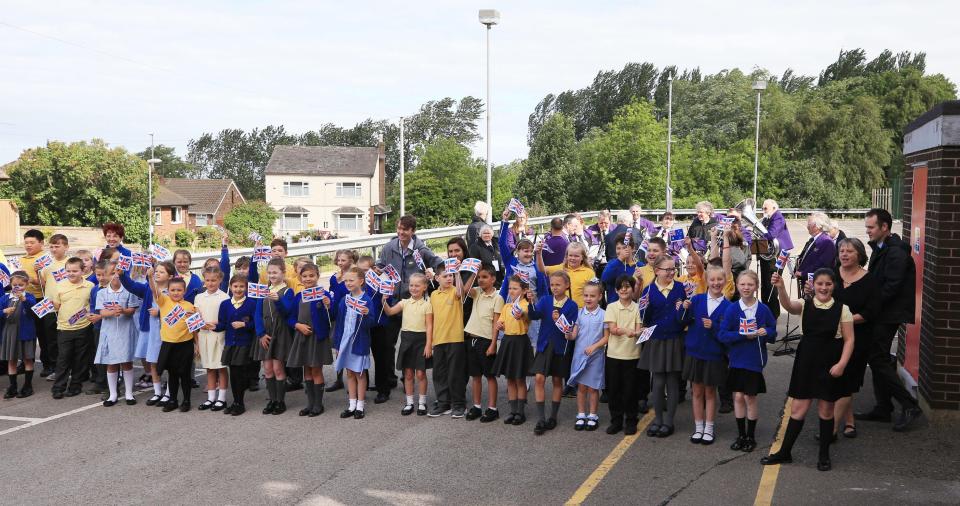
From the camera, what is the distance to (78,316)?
32.8ft

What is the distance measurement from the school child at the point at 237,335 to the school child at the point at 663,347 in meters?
4.08

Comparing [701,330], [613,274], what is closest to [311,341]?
[613,274]

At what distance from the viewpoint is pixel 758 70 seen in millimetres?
93312

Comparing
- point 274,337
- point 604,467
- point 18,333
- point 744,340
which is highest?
point 744,340

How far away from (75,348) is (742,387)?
745 centimetres

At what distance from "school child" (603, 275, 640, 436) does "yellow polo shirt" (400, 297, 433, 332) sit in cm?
191

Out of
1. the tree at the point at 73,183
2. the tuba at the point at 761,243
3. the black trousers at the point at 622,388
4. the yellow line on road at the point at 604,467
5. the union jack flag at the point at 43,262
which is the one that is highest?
the tree at the point at 73,183

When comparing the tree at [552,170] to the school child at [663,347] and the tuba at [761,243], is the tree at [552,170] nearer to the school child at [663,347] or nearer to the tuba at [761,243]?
the tuba at [761,243]

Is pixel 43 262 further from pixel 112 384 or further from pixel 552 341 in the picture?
pixel 552 341

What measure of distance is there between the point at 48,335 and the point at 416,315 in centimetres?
515

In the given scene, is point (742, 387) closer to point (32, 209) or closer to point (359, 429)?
point (359, 429)

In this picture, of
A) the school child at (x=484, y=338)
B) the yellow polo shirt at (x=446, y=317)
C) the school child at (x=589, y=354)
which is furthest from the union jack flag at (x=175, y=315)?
the school child at (x=589, y=354)

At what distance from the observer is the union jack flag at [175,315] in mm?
9234

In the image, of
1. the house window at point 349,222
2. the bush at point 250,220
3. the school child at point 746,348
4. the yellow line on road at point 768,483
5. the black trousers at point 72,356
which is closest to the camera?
the yellow line on road at point 768,483
